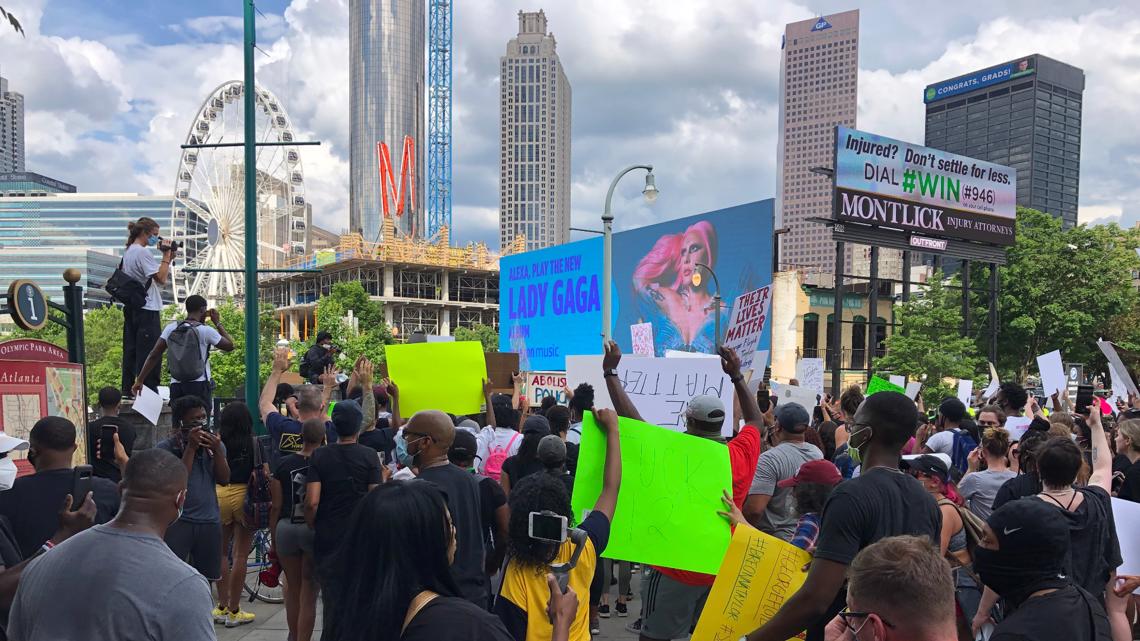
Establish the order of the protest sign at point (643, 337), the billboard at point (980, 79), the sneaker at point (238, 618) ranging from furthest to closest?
the billboard at point (980, 79) → the protest sign at point (643, 337) → the sneaker at point (238, 618)

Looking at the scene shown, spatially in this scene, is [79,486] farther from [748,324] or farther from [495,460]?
[748,324]

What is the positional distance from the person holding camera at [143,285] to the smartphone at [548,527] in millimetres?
5976

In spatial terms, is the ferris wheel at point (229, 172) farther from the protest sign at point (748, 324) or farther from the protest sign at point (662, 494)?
the protest sign at point (662, 494)

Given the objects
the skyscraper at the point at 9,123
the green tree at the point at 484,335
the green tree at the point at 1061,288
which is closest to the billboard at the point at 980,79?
the green tree at the point at 484,335

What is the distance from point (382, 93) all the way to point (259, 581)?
181414 mm

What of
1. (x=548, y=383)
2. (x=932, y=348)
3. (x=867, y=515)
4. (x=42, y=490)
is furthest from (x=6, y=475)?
(x=932, y=348)

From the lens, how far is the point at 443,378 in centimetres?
670

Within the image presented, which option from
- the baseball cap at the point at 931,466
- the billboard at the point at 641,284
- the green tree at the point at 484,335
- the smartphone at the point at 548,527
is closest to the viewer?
the smartphone at the point at 548,527

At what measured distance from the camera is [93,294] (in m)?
119

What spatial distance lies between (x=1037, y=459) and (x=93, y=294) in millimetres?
135078

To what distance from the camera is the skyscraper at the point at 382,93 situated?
Answer: 582 ft

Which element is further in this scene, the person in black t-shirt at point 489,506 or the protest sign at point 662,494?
the person in black t-shirt at point 489,506

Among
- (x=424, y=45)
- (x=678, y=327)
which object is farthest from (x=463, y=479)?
(x=424, y=45)

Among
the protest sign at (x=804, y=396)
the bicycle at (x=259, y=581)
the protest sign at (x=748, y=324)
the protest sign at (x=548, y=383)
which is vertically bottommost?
the bicycle at (x=259, y=581)
